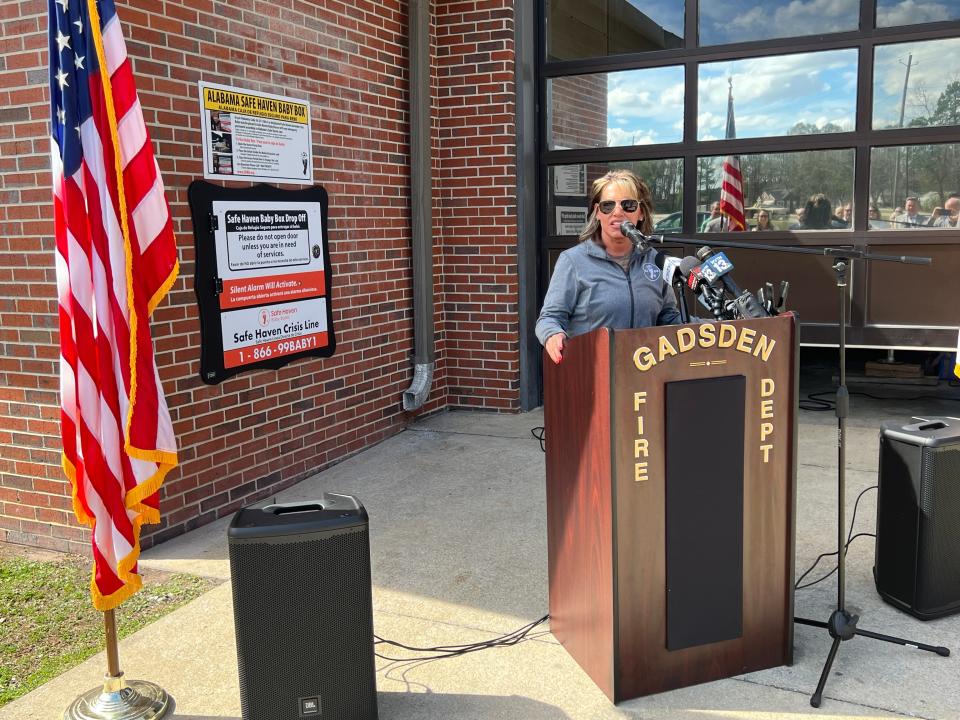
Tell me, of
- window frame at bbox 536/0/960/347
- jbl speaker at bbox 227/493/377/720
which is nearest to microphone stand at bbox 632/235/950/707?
jbl speaker at bbox 227/493/377/720

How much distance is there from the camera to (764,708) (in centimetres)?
298

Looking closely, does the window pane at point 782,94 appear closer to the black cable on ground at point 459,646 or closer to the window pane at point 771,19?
the window pane at point 771,19

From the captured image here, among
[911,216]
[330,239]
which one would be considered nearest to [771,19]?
[911,216]

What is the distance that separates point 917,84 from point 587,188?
254cm

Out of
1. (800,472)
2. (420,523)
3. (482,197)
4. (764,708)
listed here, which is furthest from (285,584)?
(482,197)

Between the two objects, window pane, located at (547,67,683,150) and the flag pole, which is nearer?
the flag pole

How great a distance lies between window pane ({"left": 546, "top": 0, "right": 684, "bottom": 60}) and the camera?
23.0 feet

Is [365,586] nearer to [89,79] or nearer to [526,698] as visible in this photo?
[526,698]

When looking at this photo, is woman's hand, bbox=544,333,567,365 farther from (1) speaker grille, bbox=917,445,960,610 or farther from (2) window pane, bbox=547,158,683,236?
Answer: (2) window pane, bbox=547,158,683,236

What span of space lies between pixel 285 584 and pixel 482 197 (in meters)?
5.13

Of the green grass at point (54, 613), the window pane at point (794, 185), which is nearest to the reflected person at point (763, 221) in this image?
the window pane at point (794, 185)

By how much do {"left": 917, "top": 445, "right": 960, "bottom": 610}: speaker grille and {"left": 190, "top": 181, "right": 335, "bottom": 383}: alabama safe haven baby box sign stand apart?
141 inches

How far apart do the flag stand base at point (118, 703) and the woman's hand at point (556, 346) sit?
5.95ft

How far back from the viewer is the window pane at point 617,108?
7062 millimetres
